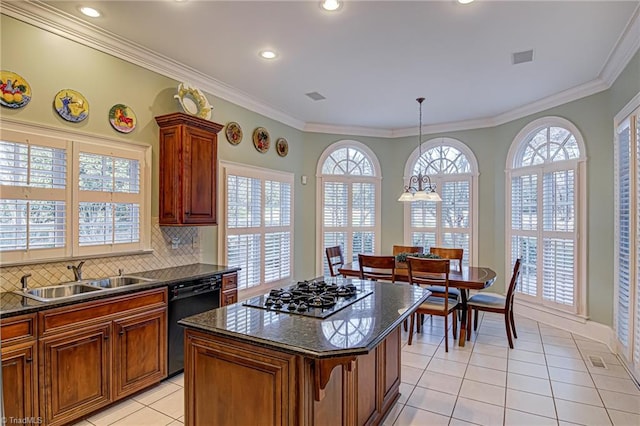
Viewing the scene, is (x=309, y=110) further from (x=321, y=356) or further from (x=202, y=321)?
(x=321, y=356)

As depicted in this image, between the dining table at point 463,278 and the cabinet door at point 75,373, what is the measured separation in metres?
2.74

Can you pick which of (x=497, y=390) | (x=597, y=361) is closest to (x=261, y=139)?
(x=497, y=390)

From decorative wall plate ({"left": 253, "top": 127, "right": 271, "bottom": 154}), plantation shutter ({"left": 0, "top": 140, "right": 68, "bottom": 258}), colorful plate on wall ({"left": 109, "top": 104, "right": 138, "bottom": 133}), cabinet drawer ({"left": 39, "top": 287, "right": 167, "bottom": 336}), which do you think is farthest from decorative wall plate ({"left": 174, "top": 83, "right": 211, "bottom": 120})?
cabinet drawer ({"left": 39, "top": 287, "right": 167, "bottom": 336})

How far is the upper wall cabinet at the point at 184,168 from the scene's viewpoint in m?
3.57

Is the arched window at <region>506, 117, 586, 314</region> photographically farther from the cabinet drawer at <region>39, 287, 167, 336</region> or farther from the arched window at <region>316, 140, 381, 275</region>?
the cabinet drawer at <region>39, 287, 167, 336</region>

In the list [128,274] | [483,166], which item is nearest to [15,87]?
[128,274]

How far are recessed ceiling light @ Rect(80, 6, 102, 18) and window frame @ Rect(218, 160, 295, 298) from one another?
1.88 metres

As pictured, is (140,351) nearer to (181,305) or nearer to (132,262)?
(181,305)

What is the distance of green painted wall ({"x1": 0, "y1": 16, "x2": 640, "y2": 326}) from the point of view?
2.86 metres

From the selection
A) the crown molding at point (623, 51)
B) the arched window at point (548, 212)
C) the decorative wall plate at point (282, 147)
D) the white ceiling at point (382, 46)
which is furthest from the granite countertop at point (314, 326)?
the decorative wall plate at point (282, 147)

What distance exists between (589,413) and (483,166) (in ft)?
12.9

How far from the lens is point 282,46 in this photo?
11.3ft

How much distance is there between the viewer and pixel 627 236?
11.5 feet

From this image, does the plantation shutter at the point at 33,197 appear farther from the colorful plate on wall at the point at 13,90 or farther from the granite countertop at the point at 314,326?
the granite countertop at the point at 314,326
